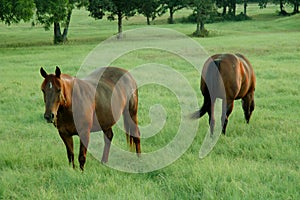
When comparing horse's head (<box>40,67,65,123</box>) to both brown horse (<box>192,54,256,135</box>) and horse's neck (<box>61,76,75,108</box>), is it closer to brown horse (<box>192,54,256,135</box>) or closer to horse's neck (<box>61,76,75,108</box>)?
horse's neck (<box>61,76,75,108</box>)

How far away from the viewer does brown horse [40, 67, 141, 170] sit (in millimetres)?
4910

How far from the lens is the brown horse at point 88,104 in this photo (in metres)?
4.91

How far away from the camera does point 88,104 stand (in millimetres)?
5555

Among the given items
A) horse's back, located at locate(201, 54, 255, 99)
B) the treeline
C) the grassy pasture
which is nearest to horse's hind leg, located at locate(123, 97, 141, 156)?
the grassy pasture

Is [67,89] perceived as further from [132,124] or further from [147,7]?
[147,7]

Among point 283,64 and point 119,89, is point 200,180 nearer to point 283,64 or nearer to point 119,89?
point 119,89

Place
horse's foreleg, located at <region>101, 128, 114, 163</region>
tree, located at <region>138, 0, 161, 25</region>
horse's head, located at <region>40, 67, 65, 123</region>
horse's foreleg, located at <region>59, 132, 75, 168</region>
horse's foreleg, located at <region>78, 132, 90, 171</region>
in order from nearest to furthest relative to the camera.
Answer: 1. horse's head, located at <region>40, 67, 65, 123</region>
2. horse's foreleg, located at <region>78, 132, 90, 171</region>
3. horse's foreleg, located at <region>59, 132, 75, 168</region>
4. horse's foreleg, located at <region>101, 128, 114, 163</region>
5. tree, located at <region>138, 0, 161, 25</region>

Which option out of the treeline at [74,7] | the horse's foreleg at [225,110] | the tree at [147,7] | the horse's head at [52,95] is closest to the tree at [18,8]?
the treeline at [74,7]

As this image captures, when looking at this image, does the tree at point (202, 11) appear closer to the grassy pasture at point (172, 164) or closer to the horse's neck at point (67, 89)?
the grassy pasture at point (172, 164)

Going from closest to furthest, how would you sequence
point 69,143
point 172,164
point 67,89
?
point 67,89
point 69,143
point 172,164

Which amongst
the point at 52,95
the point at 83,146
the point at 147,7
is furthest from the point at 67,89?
the point at 147,7

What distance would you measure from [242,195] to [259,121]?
156 inches

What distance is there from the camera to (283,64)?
18.1 m

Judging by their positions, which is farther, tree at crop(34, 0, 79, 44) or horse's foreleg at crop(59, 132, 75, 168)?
tree at crop(34, 0, 79, 44)
